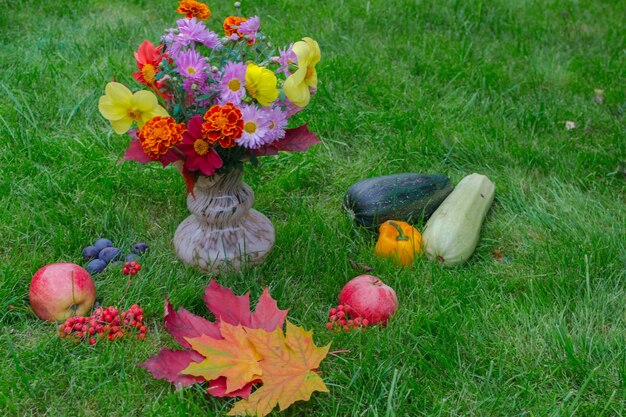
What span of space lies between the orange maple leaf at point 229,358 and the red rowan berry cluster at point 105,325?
0.37 metres

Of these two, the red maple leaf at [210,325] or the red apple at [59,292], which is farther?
the red apple at [59,292]

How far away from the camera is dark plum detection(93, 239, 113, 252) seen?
3043 mm

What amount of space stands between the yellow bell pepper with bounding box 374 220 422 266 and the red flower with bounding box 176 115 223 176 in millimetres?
934

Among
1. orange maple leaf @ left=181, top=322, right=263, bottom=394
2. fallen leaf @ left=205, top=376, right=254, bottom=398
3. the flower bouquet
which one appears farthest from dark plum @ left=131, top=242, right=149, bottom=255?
fallen leaf @ left=205, top=376, right=254, bottom=398

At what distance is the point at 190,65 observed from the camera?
8.04ft

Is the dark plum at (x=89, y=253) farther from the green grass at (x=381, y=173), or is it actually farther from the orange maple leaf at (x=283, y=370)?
the orange maple leaf at (x=283, y=370)

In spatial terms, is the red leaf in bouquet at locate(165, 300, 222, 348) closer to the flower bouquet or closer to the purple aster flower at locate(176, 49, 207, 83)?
the flower bouquet

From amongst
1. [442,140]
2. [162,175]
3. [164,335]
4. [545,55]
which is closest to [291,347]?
[164,335]

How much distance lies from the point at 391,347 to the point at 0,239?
172 centimetres

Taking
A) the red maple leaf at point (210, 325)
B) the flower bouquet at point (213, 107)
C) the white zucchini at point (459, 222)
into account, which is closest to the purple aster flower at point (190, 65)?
the flower bouquet at point (213, 107)

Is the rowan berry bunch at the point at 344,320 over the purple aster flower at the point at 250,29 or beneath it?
beneath

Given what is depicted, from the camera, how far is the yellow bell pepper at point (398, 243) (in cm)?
308

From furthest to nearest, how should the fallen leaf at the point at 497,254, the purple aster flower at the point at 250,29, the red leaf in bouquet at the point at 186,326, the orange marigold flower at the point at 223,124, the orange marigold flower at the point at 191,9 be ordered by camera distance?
the fallen leaf at the point at 497,254 → the orange marigold flower at the point at 191,9 → the purple aster flower at the point at 250,29 → the red leaf in bouquet at the point at 186,326 → the orange marigold flower at the point at 223,124

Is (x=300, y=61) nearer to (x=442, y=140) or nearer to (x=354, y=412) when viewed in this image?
(x=354, y=412)
